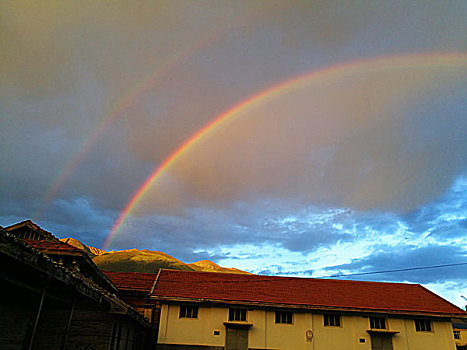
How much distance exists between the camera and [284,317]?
81.1 feet

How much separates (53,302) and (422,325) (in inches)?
1008

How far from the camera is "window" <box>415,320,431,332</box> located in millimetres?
25031

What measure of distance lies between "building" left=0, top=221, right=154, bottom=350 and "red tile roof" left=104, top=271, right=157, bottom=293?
551 centimetres

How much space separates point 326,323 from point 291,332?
8.93ft

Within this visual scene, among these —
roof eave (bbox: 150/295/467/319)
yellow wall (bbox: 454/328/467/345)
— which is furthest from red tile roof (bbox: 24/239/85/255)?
yellow wall (bbox: 454/328/467/345)

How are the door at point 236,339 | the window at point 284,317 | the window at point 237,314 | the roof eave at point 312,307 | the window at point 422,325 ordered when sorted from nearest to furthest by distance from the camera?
1. the door at point 236,339
2. the roof eave at point 312,307
3. the window at point 237,314
4. the window at point 284,317
5. the window at point 422,325

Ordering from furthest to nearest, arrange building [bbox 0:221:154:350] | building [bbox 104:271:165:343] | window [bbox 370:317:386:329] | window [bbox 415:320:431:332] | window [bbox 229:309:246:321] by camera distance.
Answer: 1. building [bbox 104:271:165:343]
2. window [bbox 415:320:431:332]
3. window [bbox 370:317:386:329]
4. window [bbox 229:309:246:321]
5. building [bbox 0:221:154:350]

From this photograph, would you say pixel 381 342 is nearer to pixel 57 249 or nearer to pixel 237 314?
pixel 237 314

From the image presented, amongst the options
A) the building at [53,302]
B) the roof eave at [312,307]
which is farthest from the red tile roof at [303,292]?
the building at [53,302]

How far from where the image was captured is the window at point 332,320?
24.6m

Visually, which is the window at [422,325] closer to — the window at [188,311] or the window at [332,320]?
the window at [332,320]

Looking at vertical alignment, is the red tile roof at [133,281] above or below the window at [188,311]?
above

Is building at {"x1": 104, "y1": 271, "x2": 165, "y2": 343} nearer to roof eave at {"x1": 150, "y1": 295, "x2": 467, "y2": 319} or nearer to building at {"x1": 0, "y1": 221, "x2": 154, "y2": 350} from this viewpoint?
roof eave at {"x1": 150, "y1": 295, "x2": 467, "y2": 319}

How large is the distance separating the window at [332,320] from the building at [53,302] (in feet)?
42.7
